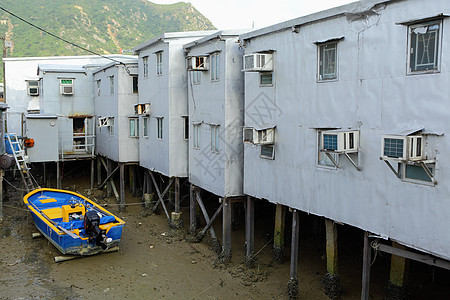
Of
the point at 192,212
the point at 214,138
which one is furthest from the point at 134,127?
the point at 214,138

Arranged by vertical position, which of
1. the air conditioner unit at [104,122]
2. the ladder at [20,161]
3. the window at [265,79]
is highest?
the window at [265,79]

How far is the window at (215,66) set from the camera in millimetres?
15219

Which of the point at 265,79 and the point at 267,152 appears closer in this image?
the point at 265,79

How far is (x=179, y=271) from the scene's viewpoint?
1503 centimetres

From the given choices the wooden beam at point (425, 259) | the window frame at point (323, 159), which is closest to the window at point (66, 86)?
Result: the window frame at point (323, 159)

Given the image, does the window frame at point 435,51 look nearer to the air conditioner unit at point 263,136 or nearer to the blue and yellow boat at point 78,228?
the air conditioner unit at point 263,136

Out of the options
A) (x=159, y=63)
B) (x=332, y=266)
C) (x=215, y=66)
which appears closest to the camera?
(x=332, y=266)

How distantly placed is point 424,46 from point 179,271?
10.7m

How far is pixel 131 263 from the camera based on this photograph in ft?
51.7

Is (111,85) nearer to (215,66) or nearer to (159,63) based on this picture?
(159,63)

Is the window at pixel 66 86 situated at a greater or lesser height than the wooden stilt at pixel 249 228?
greater

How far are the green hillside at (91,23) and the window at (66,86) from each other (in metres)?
27.2

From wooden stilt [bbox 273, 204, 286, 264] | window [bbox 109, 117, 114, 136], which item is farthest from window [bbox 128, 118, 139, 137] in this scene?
wooden stilt [bbox 273, 204, 286, 264]

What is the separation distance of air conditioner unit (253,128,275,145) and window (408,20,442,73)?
4.91 meters
